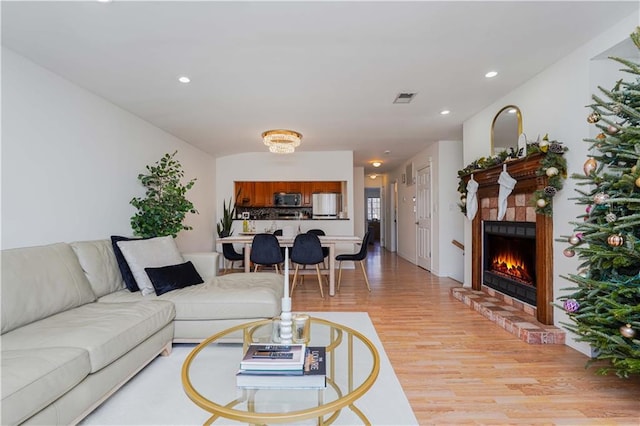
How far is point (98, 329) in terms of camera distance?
68.8 inches

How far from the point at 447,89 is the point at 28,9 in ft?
10.9

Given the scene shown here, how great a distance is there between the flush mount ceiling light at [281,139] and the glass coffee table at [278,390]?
2.89 meters

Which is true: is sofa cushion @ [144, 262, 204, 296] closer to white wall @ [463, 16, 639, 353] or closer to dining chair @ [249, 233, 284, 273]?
dining chair @ [249, 233, 284, 273]

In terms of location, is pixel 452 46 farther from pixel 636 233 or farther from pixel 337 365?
pixel 337 365

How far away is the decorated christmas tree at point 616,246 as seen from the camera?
1657 mm

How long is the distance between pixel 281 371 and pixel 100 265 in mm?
2061

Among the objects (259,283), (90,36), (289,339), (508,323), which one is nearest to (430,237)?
(508,323)

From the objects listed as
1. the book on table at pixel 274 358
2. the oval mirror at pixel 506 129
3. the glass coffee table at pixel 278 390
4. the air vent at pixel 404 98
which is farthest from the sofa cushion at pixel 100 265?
the oval mirror at pixel 506 129

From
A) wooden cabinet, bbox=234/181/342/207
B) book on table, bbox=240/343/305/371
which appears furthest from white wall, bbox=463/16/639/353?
wooden cabinet, bbox=234/181/342/207

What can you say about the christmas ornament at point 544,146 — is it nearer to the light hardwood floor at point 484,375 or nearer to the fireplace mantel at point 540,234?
the fireplace mantel at point 540,234

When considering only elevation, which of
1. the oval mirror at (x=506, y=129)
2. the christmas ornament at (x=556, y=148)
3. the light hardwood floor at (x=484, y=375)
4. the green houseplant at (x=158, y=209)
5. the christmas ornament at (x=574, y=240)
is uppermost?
the oval mirror at (x=506, y=129)

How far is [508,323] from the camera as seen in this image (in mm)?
2869

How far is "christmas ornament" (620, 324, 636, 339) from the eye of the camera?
1630mm

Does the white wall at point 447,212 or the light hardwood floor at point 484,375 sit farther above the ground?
the white wall at point 447,212
